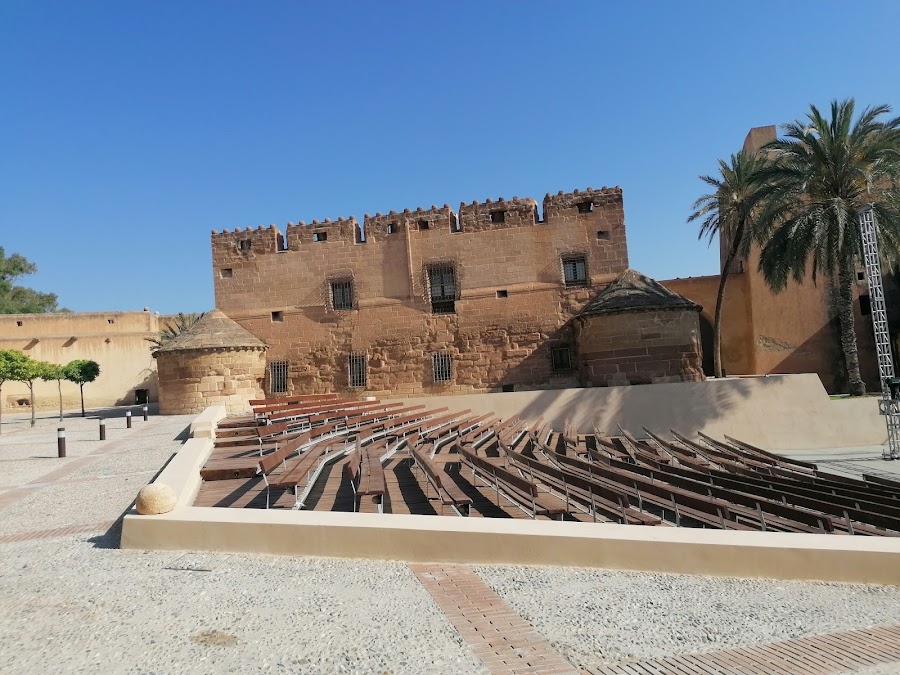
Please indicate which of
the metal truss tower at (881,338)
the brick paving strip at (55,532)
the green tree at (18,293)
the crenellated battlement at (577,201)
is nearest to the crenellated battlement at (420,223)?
the crenellated battlement at (577,201)

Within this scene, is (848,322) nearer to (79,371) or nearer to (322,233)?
(322,233)

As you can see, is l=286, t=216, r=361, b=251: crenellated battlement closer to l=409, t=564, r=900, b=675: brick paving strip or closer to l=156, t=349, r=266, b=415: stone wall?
l=156, t=349, r=266, b=415: stone wall

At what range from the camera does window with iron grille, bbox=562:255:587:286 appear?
20719 mm

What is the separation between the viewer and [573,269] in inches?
818

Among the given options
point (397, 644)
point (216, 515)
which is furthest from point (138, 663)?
point (216, 515)

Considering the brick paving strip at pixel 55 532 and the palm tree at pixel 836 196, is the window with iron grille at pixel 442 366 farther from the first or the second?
the brick paving strip at pixel 55 532

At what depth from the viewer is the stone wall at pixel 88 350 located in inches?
1182

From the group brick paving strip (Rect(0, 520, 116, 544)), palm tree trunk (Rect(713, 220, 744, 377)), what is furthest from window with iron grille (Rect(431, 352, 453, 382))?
brick paving strip (Rect(0, 520, 116, 544))

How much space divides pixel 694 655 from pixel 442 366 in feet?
59.5

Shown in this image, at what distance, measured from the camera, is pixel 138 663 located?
300cm

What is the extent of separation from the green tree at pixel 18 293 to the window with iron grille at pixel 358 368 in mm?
32791

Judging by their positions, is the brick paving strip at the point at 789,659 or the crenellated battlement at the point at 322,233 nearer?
the brick paving strip at the point at 789,659

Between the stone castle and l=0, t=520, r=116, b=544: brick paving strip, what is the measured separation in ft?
47.2

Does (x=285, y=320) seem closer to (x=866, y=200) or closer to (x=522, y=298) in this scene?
(x=522, y=298)
